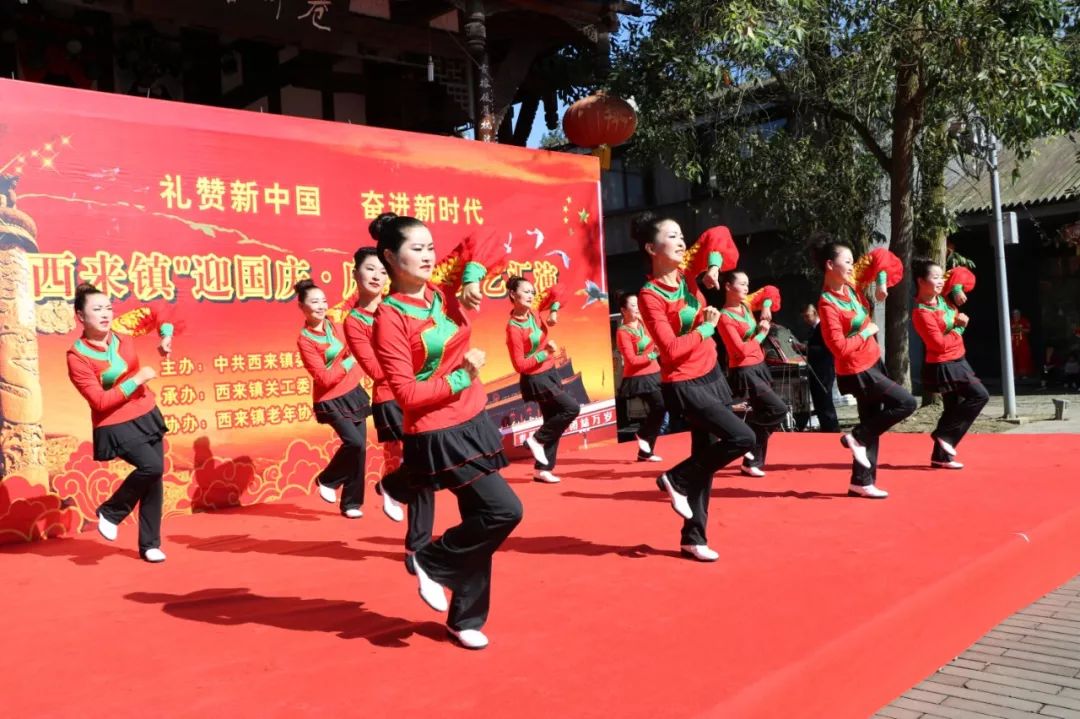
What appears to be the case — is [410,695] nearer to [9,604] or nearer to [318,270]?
[9,604]

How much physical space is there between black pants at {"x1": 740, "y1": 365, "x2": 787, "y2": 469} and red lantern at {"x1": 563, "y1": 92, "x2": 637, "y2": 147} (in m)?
3.21

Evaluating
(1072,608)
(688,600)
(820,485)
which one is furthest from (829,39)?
(688,600)

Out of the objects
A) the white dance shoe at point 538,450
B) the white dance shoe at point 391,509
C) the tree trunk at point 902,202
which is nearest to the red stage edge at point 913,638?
the white dance shoe at point 391,509

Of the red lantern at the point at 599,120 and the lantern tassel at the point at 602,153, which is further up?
the red lantern at the point at 599,120

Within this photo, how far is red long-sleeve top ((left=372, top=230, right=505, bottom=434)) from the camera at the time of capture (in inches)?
134

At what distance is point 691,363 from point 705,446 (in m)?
0.42

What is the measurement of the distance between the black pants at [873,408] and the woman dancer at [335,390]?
3.12m

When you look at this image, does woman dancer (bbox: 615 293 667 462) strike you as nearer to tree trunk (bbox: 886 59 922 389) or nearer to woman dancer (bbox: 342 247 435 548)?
woman dancer (bbox: 342 247 435 548)

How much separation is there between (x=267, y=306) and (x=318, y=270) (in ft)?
1.65

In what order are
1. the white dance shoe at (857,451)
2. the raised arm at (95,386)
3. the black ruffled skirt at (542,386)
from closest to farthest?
the raised arm at (95,386) → the white dance shoe at (857,451) → the black ruffled skirt at (542,386)

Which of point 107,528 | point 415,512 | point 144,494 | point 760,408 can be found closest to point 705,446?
point 415,512

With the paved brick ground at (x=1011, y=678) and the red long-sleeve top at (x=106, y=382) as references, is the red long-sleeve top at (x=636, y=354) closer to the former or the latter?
the red long-sleeve top at (x=106, y=382)

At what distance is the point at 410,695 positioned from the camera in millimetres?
2980

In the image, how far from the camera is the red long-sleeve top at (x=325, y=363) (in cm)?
616
